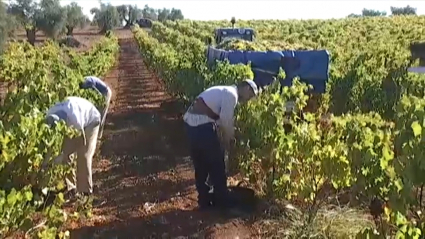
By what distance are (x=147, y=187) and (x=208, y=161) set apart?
200cm

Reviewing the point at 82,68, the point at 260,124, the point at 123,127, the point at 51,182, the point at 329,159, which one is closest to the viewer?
the point at 329,159

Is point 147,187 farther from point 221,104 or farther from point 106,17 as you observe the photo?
point 106,17

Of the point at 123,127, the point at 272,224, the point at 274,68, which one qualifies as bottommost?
the point at 123,127

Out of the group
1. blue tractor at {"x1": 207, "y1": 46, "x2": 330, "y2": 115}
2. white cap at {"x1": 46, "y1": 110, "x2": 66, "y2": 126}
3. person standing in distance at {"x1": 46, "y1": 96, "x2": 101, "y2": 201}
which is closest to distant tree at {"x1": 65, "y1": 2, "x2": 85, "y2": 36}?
blue tractor at {"x1": 207, "y1": 46, "x2": 330, "y2": 115}

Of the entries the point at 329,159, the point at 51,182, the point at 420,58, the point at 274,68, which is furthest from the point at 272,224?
the point at 420,58

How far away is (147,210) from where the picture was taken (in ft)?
27.1

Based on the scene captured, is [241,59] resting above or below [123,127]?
above

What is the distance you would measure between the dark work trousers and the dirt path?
0.21 metres

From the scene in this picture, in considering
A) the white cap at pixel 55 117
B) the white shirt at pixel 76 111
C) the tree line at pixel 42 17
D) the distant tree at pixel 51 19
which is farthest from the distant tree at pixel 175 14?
the white cap at pixel 55 117

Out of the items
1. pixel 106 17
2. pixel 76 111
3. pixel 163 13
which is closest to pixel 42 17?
pixel 106 17

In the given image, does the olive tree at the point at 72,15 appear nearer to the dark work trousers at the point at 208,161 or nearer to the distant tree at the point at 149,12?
the distant tree at the point at 149,12

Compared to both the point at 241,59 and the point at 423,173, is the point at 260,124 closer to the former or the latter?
the point at 423,173

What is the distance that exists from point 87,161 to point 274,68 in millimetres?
5159

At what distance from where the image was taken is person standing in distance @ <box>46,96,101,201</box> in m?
7.73
